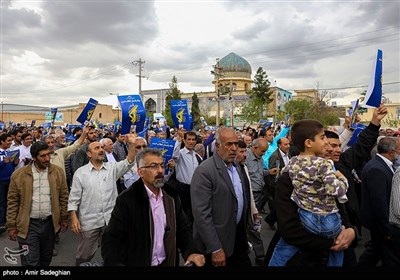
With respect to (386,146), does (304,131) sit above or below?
above

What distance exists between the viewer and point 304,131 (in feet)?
9.25

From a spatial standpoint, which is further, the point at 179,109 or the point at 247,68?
the point at 247,68

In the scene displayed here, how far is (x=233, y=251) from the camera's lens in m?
3.82

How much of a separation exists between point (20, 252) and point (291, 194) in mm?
3526

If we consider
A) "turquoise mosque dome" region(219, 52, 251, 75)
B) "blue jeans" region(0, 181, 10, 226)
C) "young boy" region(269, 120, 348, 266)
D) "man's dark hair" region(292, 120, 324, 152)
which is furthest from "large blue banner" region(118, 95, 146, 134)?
"turquoise mosque dome" region(219, 52, 251, 75)

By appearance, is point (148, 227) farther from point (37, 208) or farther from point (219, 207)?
point (37, 208)

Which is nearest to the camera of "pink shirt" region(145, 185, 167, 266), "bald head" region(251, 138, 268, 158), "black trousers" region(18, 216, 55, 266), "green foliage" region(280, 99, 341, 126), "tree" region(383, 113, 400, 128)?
"pink shirt" region(145, 185, 167, 266)

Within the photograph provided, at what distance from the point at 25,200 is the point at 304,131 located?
349 cm


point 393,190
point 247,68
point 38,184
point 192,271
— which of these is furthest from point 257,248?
point 247,68

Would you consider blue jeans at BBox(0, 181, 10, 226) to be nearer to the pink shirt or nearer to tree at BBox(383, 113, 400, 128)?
the pink shirt

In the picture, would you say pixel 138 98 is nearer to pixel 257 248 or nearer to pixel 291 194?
pixel 257 248

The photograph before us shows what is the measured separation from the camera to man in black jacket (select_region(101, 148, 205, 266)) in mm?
2924

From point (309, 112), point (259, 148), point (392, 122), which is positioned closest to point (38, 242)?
point (259, 148)

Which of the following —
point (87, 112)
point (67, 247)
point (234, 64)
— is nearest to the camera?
point (67, 247)
